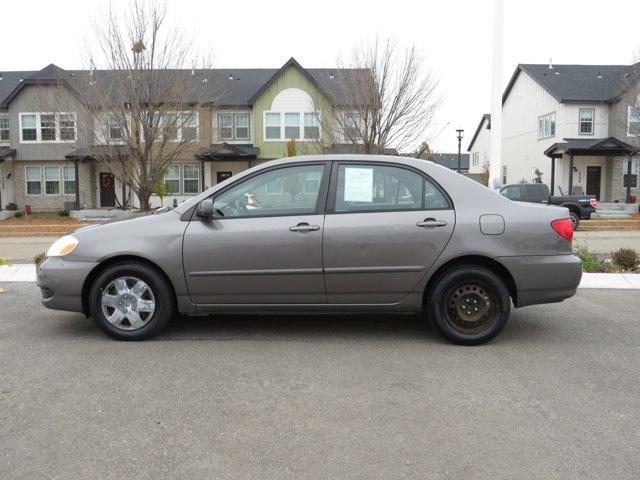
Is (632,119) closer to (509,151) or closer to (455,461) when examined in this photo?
(509,151)

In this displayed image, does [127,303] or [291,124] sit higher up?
[291,124]

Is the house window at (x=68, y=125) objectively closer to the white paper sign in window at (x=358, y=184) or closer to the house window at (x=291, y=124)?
the house window at (x=291, y=124)

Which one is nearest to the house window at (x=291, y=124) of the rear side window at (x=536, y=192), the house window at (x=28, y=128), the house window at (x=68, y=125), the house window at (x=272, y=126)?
the house window at (x=272, y=126)

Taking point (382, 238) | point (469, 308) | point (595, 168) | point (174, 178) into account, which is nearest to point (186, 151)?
point (174, 178)

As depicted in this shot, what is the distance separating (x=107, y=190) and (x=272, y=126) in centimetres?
1013

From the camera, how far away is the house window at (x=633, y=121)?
2911 centimetres

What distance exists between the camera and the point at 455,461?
10.1 feet

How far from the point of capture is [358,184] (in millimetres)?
5250

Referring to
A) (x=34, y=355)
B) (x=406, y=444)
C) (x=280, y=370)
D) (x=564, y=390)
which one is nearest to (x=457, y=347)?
(x=564, y=390)

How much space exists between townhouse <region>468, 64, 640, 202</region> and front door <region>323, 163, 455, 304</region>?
91.4ft

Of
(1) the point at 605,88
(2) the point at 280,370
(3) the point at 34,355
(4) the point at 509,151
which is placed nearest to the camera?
(2) the point at 280,370

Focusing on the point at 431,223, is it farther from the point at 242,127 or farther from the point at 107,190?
the point at 107,190

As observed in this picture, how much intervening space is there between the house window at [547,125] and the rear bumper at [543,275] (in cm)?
3157

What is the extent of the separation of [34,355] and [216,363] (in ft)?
5.15
